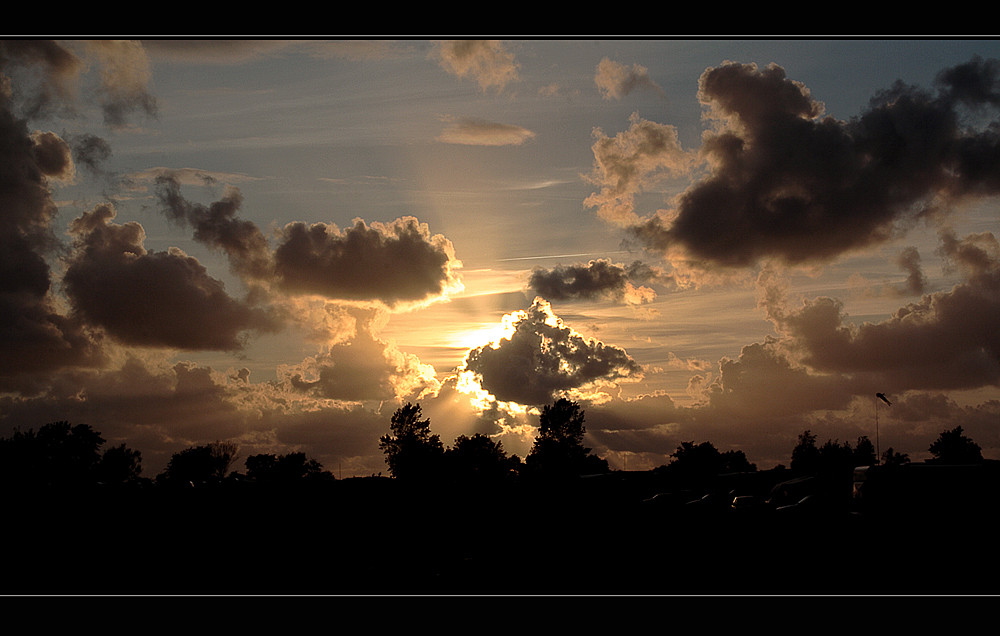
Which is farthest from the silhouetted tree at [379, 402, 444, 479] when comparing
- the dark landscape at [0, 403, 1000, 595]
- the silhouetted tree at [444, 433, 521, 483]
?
the dark landscape at [0, 403, 1000, 595]

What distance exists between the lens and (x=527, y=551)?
30.4 m

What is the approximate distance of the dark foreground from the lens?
21.9m

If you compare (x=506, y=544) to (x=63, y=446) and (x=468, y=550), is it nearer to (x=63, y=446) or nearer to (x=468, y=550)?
(x=468, y=550)

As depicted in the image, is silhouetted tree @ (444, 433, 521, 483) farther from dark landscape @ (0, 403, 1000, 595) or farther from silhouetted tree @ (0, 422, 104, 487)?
Result: dark landscape @ (0, 403, 1000, 595)

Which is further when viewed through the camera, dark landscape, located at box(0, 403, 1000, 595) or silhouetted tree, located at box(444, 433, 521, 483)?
silhouetted tree, located at box(444, 433, 521, 483)

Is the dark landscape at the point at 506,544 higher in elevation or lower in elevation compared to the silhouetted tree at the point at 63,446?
lower

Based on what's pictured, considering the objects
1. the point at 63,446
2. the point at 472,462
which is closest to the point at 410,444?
the point at 472,462

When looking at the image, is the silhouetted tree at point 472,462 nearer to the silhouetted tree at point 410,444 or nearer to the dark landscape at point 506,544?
the silhouetted tree at point 410,444

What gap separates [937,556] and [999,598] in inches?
362

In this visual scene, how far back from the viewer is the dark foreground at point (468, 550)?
862 inches

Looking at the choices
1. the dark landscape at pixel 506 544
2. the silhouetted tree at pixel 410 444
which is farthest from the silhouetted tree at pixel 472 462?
the dark landscape at pixel 506 544

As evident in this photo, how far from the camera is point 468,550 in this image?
3123 cm
